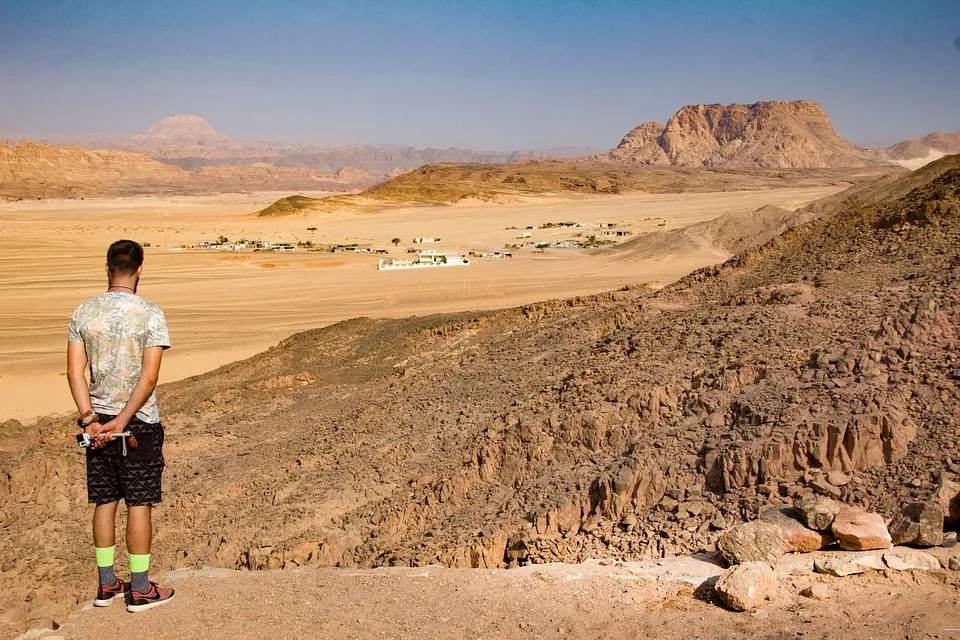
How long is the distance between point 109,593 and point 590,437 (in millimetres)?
3794

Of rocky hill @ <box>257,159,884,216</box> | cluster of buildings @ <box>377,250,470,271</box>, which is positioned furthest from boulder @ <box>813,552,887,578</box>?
rocky hill @ <box>257,159,884,216</box>

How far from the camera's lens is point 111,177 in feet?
438

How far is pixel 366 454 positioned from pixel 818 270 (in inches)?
218

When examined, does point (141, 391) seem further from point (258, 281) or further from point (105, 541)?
point (258, 281)

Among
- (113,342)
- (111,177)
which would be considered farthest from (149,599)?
(111,177)

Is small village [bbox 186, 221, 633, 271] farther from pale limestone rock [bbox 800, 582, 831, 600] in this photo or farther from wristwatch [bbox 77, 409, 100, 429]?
pale limestone rock [bbox 800, 582, 831, 600]

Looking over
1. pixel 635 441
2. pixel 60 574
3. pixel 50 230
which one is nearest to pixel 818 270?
pixel 635 441

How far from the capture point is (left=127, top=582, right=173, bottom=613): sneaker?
454 cm

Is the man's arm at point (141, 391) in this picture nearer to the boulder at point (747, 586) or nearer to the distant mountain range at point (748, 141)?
the boulder at point (747, 586)

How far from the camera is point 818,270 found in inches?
377

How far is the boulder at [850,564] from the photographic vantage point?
14.4ft

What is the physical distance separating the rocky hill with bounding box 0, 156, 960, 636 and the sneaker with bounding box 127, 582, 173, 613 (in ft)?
3.39

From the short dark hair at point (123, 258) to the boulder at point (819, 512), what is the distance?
13.4 feet

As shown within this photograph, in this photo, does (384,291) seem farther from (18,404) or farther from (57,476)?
(57,476)
